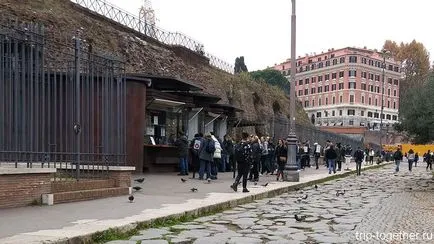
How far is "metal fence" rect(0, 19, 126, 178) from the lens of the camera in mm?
10586

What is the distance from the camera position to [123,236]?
827 centimetres

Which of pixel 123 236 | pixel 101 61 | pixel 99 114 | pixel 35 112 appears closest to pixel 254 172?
pixel 99 114

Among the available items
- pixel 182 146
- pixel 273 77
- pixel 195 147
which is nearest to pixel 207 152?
pixel 182 146

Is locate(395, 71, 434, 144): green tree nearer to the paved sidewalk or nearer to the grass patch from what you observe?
the paved sidewalk

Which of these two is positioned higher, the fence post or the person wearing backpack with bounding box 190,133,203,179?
the fence post

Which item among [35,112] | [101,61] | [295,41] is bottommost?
[35,112]

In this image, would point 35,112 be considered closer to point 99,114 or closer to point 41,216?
point 41,216

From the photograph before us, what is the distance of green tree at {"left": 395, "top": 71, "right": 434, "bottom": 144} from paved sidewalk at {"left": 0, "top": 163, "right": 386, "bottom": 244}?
11228 millimetres

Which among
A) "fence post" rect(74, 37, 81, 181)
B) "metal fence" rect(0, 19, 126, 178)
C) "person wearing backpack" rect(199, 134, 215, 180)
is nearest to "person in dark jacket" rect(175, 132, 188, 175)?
"person wearing backpack" rect(199, 134, 215, 180)

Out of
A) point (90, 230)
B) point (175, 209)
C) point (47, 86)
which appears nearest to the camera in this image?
point (90, 230)

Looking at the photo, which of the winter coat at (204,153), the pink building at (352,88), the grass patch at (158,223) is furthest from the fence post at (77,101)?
the pink building at (352,88)

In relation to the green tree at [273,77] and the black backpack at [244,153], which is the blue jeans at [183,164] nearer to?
the black backpack at [244,153]

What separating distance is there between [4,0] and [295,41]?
12532mm

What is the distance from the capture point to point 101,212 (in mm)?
10070
